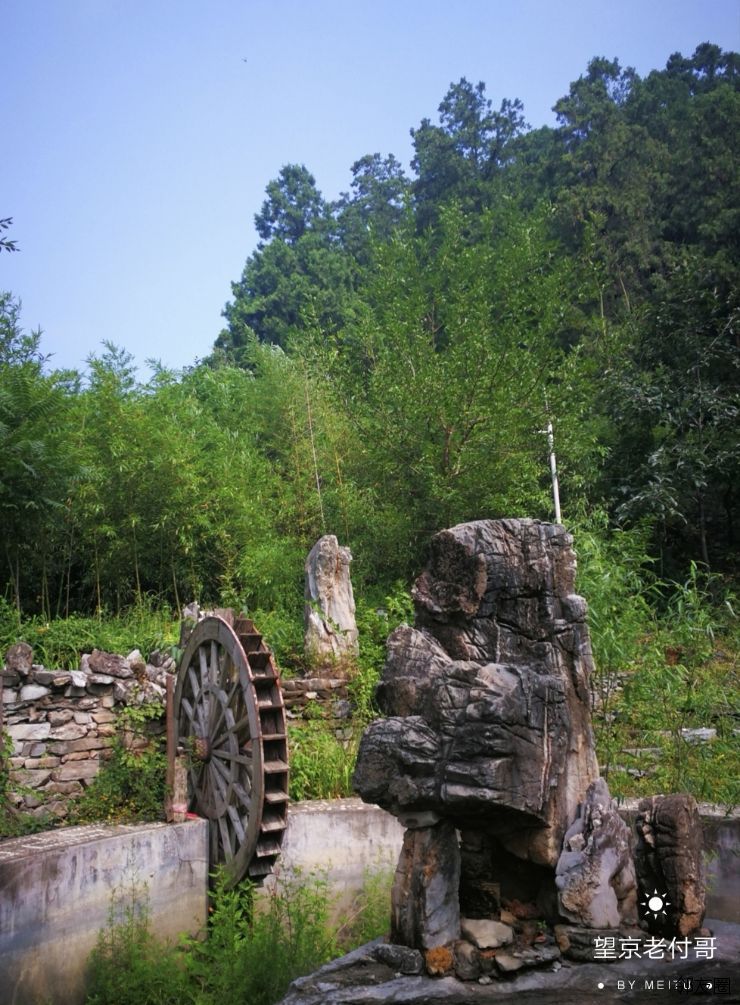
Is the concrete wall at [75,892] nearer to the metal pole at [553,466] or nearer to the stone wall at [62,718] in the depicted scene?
the stone wall at [62,718]

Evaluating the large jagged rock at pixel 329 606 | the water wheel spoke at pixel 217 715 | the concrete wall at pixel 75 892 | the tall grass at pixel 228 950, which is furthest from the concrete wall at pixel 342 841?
the large jagged rock at pixel 329 606

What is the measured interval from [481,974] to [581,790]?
2.78 feet

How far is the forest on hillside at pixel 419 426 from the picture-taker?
9344 millimetres

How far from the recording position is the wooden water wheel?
19.5 feet

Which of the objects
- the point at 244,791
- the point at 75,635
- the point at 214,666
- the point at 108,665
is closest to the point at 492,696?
the point at 244,791

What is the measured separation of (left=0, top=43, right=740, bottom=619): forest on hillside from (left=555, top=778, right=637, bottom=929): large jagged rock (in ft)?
12.1

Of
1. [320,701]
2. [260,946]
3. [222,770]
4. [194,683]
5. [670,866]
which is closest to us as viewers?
[670,866]

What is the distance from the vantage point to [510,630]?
412 cm

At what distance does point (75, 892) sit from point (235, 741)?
1.38m

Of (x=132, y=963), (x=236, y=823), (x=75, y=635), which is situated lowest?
(x=132, y=963)

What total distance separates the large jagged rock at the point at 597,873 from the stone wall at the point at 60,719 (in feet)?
13.1

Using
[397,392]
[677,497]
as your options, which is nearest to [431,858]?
[397,392]

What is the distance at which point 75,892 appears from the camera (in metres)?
5.41

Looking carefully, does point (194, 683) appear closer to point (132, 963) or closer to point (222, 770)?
point (222, 770)
